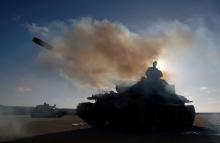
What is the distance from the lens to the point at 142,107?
2148cm

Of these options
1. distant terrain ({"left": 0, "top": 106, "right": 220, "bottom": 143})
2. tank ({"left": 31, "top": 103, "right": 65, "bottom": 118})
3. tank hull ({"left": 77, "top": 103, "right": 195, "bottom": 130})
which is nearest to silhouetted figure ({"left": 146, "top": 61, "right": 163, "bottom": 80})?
tank hull ({"left": 77, "top": 103, "right": 195, "bottom": 130})

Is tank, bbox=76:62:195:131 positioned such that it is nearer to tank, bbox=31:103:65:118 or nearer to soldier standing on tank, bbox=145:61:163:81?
soldier standing on tank, bbox=145:61:163:81

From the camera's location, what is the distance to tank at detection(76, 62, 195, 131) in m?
21.7

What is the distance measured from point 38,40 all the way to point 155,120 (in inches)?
357

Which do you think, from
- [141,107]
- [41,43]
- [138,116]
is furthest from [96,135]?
[41,43]

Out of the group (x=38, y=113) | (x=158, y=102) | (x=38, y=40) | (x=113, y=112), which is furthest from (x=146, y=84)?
(x=38, y=113)

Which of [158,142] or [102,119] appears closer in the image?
[158,142]

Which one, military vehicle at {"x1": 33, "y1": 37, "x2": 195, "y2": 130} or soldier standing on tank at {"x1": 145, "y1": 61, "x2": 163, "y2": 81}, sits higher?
soldier standing on tank at {"x1": 145, "y1": 61, "x2": 163, "y2": 81}

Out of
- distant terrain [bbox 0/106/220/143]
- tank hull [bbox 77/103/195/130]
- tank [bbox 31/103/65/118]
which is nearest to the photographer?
distant terrain [bbox 0/106/220/143]

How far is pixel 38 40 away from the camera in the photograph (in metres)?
22.5

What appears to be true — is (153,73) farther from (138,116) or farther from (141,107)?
(138,116)

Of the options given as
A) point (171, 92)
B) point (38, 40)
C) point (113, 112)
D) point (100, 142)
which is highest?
point (38, 40)

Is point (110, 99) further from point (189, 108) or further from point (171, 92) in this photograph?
point (189, 108)

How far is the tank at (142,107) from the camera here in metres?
21.7
